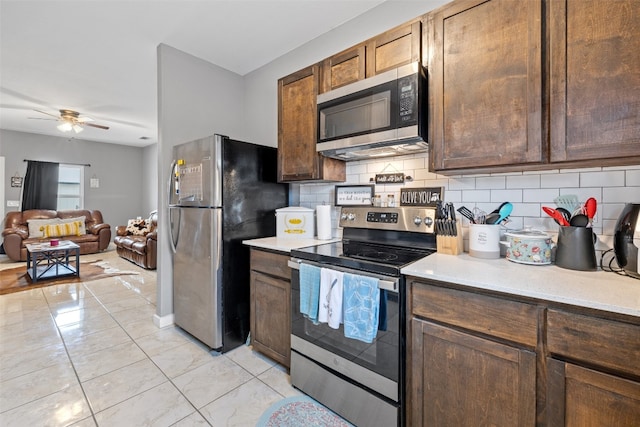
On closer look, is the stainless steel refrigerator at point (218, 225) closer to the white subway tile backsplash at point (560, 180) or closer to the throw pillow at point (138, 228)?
the white subway tile backsplash at point (560, 180)

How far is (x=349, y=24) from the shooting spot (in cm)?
230

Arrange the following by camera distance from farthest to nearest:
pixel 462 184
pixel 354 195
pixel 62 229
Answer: pixel 62 229, pixel 354 195, pixel 462 184

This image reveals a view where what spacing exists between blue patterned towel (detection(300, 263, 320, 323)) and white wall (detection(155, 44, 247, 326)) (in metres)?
1.65

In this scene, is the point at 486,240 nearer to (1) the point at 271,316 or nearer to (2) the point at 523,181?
(2) the point at 523,181

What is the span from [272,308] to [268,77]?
235cm

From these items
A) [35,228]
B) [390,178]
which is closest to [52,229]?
[35,228]

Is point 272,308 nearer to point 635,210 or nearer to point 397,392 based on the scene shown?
point 397,392

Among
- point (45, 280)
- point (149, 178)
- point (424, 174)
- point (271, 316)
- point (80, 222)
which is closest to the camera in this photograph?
point (424, 174)

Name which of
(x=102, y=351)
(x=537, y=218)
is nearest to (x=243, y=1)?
(x=537, y=218)

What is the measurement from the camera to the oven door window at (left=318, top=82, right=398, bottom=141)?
5.37 feet

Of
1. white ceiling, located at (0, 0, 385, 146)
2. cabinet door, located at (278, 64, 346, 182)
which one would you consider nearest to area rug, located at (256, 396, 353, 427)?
cabinet door, located at (278, 64, 346, 182)

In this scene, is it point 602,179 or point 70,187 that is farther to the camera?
point 70,187

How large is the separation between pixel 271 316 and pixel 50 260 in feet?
15.5

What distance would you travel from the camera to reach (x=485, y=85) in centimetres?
136
